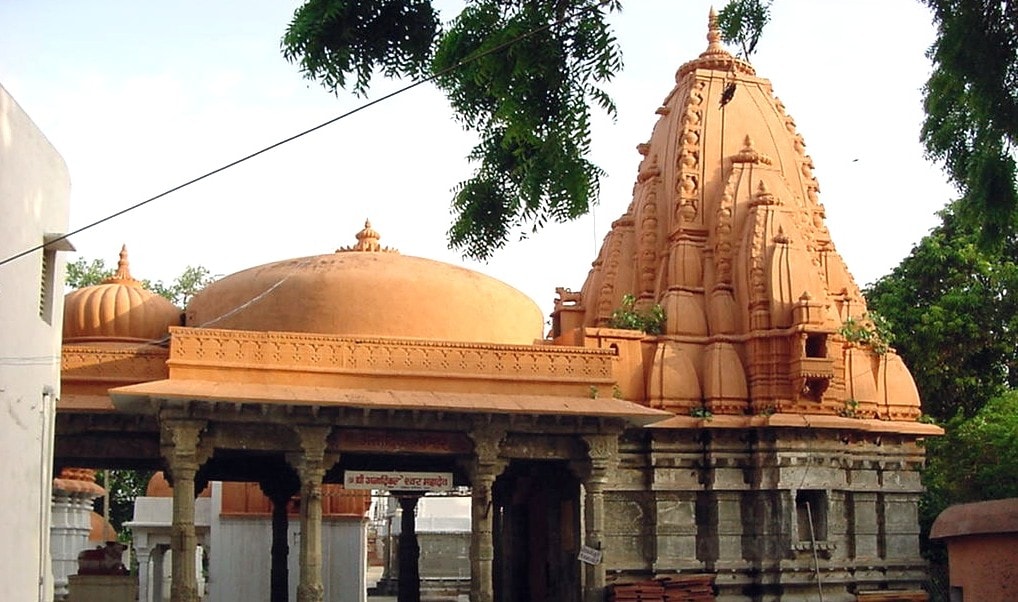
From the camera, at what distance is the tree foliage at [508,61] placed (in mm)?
8375

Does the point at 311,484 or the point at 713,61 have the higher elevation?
the point at 713,61

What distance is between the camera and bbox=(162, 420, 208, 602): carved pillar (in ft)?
51.8

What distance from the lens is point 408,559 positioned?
950 inches

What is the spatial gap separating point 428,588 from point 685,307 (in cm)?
1641

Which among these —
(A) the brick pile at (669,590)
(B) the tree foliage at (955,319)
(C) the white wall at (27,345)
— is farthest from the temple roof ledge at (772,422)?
(C) the white wall at (27,345)

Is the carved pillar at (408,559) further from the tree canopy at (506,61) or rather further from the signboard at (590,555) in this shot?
the tree canopy at (506,61)

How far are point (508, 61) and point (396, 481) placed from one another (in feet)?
33.7

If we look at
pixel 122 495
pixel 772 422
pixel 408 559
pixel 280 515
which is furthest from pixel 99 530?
pixel 772 422

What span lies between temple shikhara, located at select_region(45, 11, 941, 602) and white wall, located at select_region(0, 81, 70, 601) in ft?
8.17

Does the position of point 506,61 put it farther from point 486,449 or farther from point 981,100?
point 486,449

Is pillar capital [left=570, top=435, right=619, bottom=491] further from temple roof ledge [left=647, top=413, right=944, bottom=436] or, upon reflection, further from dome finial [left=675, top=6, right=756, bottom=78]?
dome finial [left=675, top=6, right=756, bottom=78]

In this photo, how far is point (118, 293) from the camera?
1920 cm

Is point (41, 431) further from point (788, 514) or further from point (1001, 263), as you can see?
point (1001, 263)

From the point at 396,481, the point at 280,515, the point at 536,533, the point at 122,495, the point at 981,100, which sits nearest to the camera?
the point at 981,100
